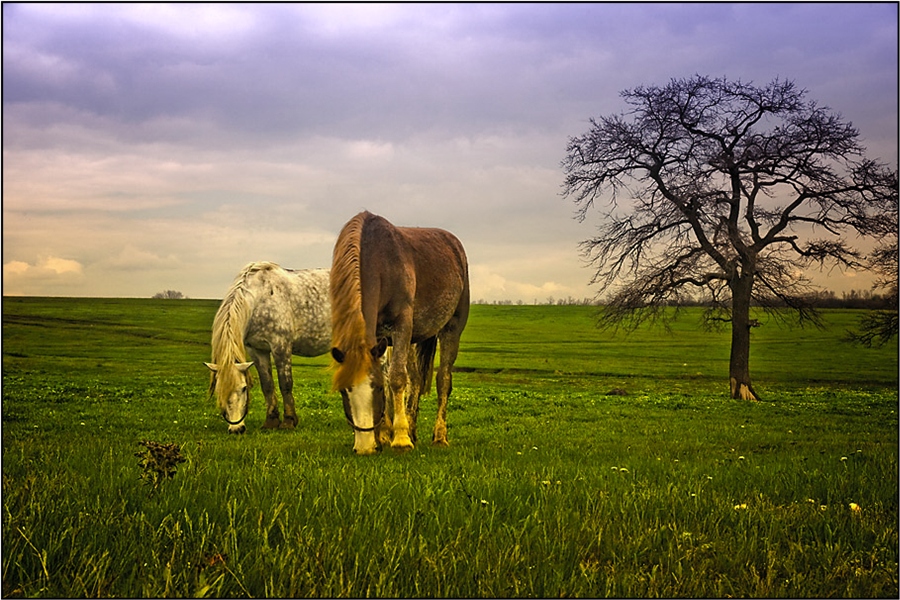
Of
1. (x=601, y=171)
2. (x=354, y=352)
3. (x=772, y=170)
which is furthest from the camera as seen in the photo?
(x=601, y=171)

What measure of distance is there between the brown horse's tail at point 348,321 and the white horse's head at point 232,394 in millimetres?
3989

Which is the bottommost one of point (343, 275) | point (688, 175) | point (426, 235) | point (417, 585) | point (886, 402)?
point (886, 402)

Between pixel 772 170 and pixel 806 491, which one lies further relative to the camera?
pixel 772 170

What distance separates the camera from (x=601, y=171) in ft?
95.9

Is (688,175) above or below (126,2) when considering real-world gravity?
above

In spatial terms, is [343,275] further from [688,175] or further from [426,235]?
[688,175]

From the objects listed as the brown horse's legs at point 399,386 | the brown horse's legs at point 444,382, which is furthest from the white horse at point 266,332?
the brown horse's legs at point 399,386

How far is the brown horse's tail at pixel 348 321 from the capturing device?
8320mm

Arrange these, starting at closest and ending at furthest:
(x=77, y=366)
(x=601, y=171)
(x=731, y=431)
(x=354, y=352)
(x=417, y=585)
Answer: (x=417, y=585) → (x=354, y=352) → (x=731, y=431) → (x=601, y=171) → (x=77, y=366)

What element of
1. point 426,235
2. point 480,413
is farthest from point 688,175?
point 426,235

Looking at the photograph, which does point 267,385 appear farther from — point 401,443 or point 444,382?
point 401,443

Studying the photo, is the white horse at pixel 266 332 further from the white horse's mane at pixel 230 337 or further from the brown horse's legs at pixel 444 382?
the brown horse's legs at pixel 444 382

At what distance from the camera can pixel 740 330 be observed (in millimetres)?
27578

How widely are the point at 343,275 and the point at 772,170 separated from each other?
23115mm
